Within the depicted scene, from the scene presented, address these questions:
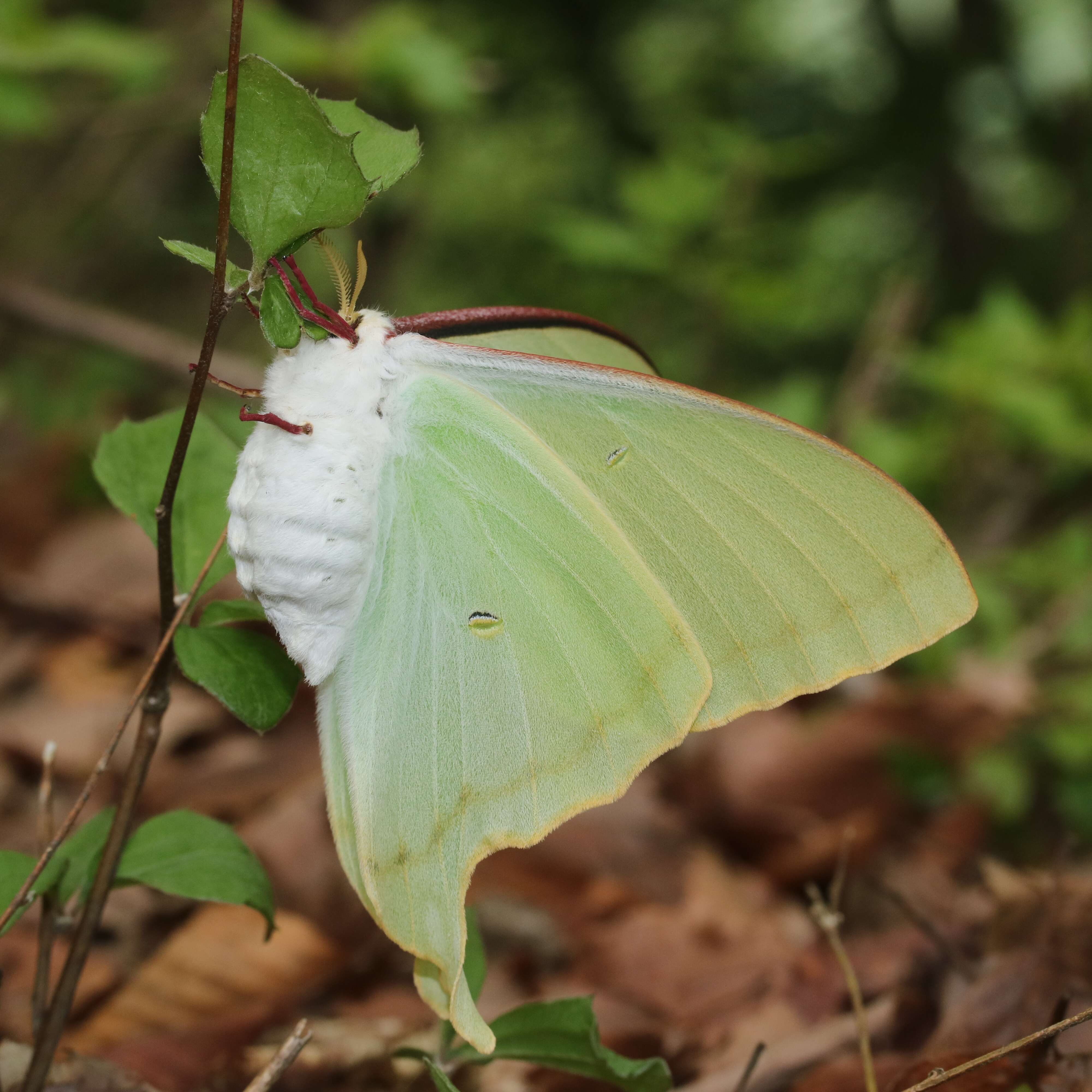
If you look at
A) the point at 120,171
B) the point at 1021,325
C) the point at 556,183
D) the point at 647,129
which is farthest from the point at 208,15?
the point at 1021,325

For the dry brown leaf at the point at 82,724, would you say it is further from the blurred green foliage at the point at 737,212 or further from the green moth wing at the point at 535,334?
the blurred green foliage at the point at 737,212

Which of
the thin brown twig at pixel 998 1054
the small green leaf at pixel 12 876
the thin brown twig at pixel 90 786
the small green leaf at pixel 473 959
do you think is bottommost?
the small green leaf at pixel 473 959

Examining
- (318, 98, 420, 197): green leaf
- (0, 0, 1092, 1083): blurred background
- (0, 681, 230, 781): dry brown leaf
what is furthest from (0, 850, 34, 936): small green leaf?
(0, 681, 230, 781): dry brown leaf

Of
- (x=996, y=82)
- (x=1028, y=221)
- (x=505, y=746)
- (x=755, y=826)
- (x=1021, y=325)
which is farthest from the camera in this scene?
(x=1028, y=221)

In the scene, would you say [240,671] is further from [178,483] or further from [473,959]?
[473,959]

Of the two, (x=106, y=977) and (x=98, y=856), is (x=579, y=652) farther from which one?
(x=106, y=977)

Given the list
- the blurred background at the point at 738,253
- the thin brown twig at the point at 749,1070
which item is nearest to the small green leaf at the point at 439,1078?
the thin brown twig at the point at 749,1070
